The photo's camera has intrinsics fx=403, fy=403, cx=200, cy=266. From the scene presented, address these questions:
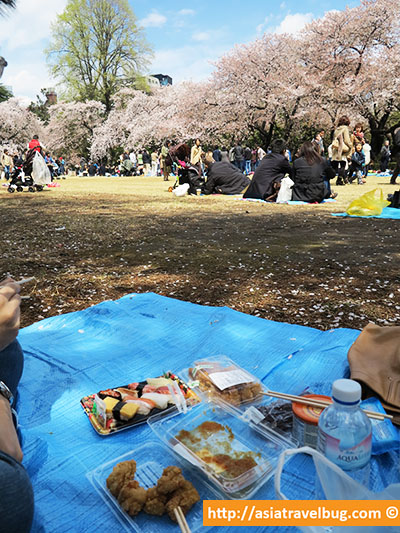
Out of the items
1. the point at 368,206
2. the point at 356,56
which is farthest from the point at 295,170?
the point at 356,56

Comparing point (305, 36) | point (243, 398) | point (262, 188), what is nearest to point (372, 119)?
point (305, 36)

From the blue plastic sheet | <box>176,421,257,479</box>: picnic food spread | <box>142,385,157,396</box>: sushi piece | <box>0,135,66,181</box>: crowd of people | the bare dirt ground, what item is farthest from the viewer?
<box>0,135,66,181</box>: crowd of people

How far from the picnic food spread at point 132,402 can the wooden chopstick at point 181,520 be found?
0.54 m

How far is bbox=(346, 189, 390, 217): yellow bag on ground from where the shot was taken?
706cm

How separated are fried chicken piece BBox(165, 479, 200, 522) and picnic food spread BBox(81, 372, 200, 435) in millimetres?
464

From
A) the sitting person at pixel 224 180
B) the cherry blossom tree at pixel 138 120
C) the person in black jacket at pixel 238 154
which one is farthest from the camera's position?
the cherry blossom tree at pixel 138 120

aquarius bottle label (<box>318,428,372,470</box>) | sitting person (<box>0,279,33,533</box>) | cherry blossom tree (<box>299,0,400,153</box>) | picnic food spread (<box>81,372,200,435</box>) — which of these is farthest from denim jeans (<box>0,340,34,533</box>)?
cherry blossom tree (<box>299,0,400,153</box>)

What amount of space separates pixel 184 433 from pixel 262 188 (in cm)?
876

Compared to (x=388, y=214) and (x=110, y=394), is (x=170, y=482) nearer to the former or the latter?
(x=110, y=394)

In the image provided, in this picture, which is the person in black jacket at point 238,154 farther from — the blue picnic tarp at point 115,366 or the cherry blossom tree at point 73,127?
the blue picnic tarp at point 115,366

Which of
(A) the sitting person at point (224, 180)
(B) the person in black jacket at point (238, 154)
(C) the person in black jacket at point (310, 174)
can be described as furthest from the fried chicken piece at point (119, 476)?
(B) the person in black jacket at point (238, 154)

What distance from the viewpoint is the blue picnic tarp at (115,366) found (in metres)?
1.42

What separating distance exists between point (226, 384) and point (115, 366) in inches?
28.6

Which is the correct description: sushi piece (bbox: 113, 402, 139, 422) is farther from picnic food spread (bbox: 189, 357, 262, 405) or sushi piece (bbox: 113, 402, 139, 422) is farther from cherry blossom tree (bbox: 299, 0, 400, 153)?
cherry blossom tree (bbox: 299, 0, 400, 153)
